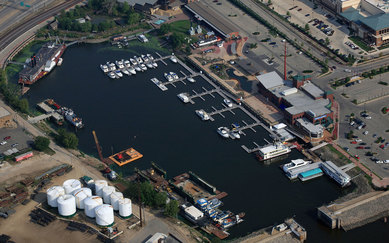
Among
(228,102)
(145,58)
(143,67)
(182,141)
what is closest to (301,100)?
(228,102)

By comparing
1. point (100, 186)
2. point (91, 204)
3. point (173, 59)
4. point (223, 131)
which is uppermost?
point (91, 204)

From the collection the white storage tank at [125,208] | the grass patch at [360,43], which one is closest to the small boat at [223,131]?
the white storage tank at [125,208]

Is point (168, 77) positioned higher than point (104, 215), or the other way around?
point (104, 215)

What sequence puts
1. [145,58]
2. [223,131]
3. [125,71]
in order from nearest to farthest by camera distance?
[223,131] → [125,71] → [145,58]

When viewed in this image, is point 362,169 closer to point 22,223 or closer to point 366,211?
point 366,211

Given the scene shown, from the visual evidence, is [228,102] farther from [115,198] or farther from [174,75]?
[115,198]

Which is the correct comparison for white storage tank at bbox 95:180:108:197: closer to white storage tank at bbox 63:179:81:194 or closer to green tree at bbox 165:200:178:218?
white storage tank at bbox 63:179:81:194

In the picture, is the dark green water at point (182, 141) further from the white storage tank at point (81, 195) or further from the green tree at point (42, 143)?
→ the white storage tank at point (81, 195)
